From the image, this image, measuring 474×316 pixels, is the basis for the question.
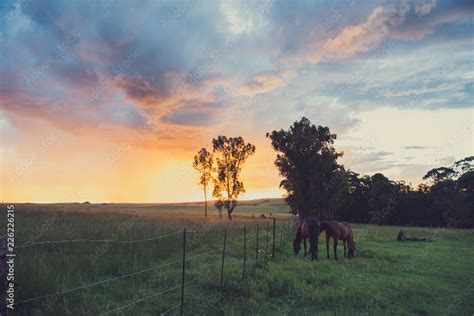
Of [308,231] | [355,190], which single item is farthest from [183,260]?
[355,190]

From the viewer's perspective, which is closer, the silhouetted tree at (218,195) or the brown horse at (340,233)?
the brown horse at (340,233)

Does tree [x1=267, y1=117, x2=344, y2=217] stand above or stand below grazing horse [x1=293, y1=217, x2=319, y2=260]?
above

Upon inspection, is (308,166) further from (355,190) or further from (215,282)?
(215,282)

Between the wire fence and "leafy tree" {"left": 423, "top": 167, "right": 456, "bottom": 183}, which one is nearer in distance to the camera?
the wire fence

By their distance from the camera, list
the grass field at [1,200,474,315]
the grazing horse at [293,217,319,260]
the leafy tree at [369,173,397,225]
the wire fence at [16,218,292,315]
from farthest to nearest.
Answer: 1. the leafy tree at [369,173,397,225]
2. the grazing horse at [293,217,319,260]
3. the grass field at [1,200,474,315]
4. the wire fence at [16,218,292,315]

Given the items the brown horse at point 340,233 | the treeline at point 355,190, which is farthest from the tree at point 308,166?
the brown horse at point 340,233

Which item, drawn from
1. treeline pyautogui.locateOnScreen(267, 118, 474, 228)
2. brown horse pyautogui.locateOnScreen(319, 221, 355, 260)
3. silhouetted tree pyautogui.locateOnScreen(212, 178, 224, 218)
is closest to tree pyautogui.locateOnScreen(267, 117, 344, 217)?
treeline pyautogui.locateOnScreen(267, 118, 474, 228)

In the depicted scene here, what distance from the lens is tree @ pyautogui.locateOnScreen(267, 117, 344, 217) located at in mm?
51188

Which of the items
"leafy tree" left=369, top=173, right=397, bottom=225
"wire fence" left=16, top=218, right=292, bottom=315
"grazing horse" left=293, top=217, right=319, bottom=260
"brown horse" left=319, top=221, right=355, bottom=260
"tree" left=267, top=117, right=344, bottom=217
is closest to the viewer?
"wire fence" left=16, top=218, right=292, bottom=315

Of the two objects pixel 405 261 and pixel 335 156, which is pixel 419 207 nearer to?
pixel 335 156

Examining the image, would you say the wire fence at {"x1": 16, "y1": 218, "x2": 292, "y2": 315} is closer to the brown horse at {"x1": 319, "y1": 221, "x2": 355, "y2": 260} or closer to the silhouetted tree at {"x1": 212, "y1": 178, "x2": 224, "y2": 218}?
the brown horse at {"x1": 319, "y1": 221, "x2": 355, "y2": 260}

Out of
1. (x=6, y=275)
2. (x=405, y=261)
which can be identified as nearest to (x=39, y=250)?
(x=6, y=275)

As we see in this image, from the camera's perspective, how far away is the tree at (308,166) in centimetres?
5119

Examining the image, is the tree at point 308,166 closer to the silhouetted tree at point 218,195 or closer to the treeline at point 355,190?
the treeline at point 355,190
